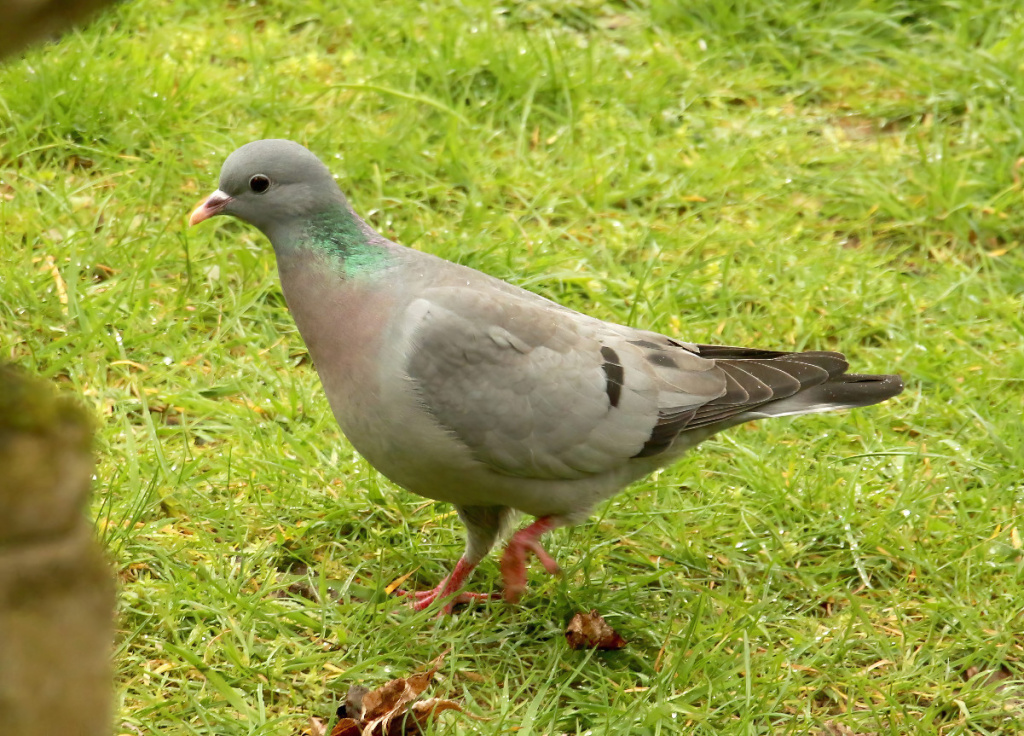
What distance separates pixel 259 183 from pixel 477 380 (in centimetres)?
85

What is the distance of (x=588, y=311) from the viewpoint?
4539 mm

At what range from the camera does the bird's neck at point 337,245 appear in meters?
3.17

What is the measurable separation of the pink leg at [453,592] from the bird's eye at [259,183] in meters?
1.23

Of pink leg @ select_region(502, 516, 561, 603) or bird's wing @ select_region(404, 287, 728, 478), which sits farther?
pink leg @ select_region(502, 516, 561, 603)

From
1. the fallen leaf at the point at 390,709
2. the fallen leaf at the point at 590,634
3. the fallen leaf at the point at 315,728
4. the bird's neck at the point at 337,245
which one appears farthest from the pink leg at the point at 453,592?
the bird's neck at the point at 337,245

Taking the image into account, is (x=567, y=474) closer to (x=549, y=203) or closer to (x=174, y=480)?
(x=174, y=480)

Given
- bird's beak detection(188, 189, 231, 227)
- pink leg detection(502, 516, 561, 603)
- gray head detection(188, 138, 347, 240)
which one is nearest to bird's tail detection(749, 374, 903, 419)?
pink leg detection(502, 516, 561, 603)

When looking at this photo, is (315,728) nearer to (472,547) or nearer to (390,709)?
(390,709)

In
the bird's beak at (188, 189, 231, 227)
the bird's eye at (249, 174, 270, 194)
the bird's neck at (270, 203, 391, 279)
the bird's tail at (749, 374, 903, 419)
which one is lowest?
the bird's tail at (749, 374, 903, 419)

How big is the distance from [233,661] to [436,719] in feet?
1.84

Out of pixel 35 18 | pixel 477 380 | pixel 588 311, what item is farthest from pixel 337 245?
pixel 35 18

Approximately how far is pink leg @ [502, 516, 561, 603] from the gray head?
1.08 meters

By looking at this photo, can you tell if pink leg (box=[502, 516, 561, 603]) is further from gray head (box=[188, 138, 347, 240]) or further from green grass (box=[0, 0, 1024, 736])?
gray head (box=[188, 138, 347, 240])

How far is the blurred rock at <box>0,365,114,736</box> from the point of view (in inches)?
51.9
